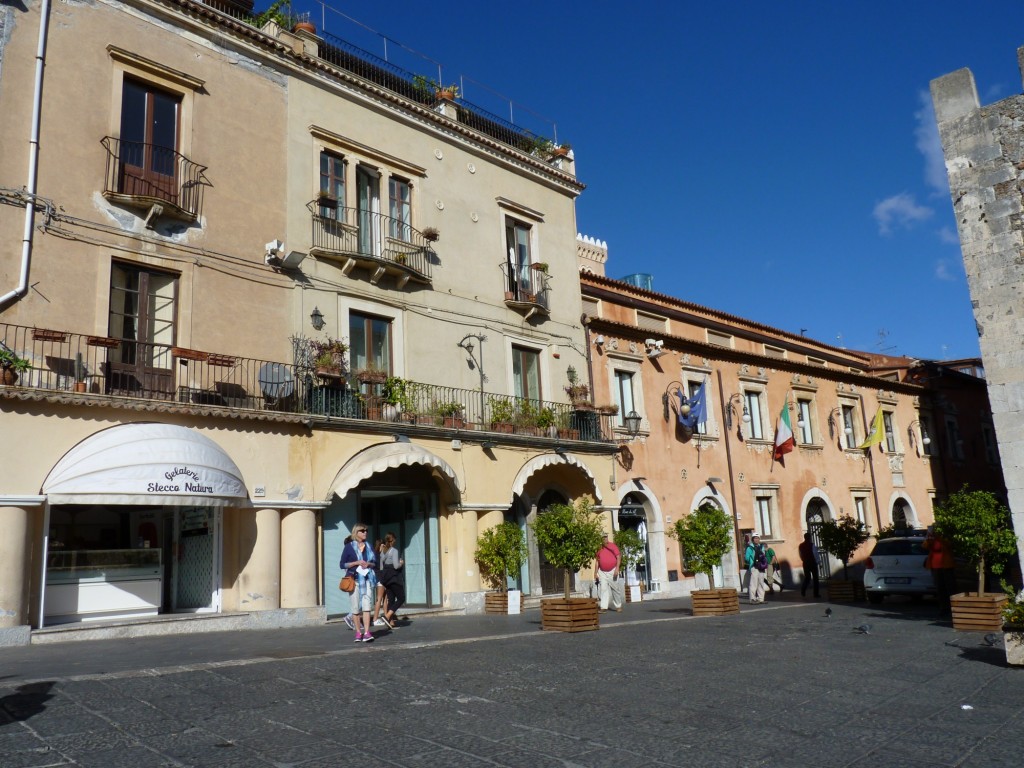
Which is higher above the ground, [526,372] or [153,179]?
[153,179]

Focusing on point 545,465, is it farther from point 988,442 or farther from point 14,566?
point 988,442

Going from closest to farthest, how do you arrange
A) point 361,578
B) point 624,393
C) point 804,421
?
point 361,578, point 624,393, point 804,421

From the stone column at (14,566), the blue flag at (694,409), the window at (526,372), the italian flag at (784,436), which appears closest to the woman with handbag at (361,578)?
the stone column at (14,566)

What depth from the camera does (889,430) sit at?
118 feet

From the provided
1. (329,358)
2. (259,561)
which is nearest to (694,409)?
(329,358)

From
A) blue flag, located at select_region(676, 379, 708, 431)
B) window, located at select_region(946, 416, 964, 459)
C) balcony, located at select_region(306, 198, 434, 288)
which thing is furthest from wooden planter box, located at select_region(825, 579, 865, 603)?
window, located at select_region(946, 416, 964, 459)

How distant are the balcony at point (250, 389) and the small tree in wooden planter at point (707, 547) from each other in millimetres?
5337

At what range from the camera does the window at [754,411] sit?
29.1 metres

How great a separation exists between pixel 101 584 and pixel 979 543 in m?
14.6

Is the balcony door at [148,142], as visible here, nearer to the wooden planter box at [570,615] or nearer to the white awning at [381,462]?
the white awning at [381,462]

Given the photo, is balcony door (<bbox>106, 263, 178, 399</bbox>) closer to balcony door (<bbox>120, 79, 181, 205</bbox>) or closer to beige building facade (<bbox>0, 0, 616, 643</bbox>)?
beige building facade (<bbox>0, 0, 616, 643</bbox>)

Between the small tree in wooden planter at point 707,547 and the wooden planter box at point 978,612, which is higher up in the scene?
the small tree in wooden planter at point 707,547

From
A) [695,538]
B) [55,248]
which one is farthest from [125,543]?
[695,538]

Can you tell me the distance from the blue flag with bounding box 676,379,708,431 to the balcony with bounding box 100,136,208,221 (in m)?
15.3
